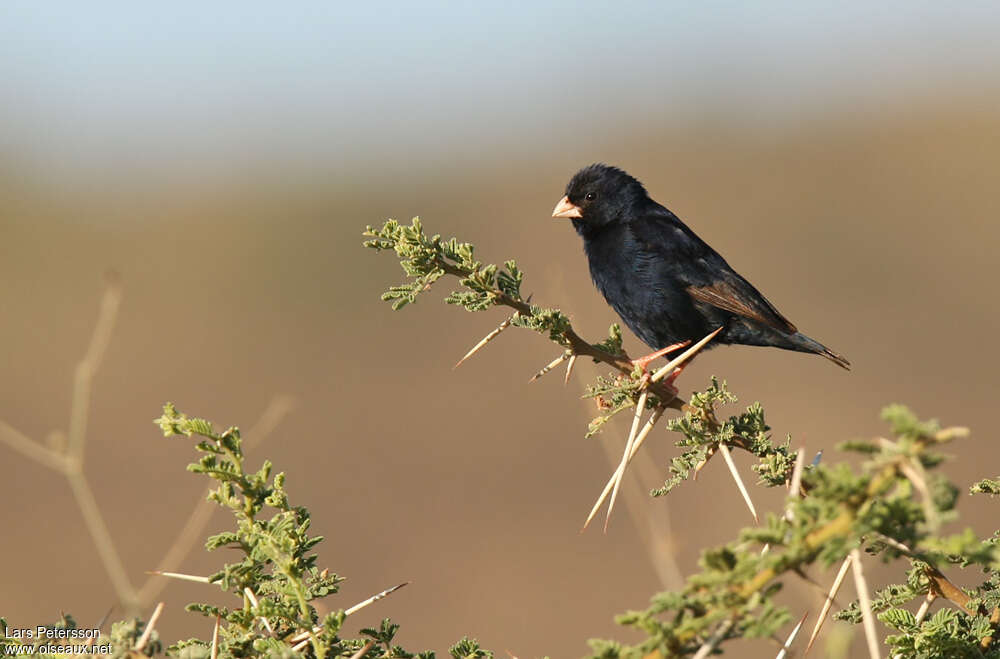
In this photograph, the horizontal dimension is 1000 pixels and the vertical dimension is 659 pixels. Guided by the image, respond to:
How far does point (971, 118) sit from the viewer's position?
2522cm

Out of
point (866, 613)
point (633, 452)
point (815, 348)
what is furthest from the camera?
point (815, 348)

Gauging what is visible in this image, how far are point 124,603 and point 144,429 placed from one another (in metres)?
14.1

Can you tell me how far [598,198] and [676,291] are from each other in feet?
3.33

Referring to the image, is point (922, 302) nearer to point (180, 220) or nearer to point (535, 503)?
point (535, 503)

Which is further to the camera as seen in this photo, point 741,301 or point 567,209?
point 567,209

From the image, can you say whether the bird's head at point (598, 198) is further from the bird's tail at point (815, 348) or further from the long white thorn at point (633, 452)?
the long white thorn at point (633, 452)

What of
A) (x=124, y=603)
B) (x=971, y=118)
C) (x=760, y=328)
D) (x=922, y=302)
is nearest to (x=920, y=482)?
(x=124, y=603)

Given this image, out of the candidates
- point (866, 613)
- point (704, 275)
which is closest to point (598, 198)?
point (704, 275)

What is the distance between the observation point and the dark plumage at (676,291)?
19.4 ft

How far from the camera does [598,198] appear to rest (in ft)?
22.4

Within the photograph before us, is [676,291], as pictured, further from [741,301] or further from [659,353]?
[659,353]

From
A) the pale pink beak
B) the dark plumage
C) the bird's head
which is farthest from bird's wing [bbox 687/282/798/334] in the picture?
the pale pink beak

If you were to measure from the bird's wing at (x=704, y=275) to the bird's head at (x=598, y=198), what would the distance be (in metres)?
0.25

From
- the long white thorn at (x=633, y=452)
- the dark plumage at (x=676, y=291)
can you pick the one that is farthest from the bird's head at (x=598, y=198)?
the long white thorn at (x=633, y=452)
